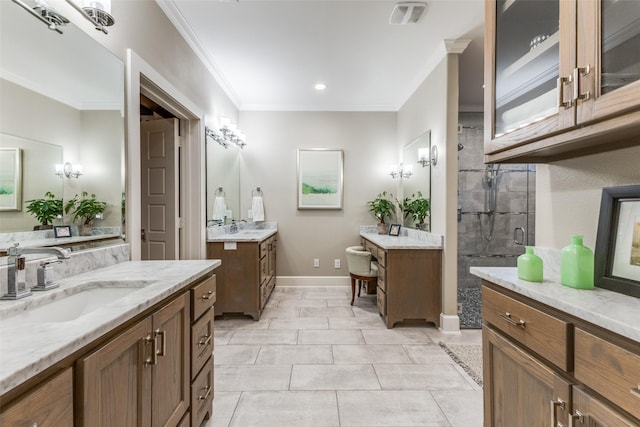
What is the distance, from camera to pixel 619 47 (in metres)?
0.91

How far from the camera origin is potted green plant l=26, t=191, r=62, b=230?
4.13 ft

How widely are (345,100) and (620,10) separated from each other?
372 centimetres

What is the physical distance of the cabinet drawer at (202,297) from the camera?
4.90ft

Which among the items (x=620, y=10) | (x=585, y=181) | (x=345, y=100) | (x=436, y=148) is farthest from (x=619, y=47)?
(x=345, y=100)

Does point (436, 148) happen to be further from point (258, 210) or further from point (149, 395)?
point (149, 395)

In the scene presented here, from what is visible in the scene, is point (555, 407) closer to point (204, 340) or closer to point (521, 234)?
point (204, 340)

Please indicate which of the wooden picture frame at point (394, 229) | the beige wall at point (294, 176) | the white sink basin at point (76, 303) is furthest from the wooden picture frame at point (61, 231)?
the wooden picture frame at point (394, 229)

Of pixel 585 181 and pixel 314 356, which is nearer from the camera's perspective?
A: pixel 585 181

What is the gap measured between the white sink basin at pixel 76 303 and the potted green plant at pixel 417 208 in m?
2.91

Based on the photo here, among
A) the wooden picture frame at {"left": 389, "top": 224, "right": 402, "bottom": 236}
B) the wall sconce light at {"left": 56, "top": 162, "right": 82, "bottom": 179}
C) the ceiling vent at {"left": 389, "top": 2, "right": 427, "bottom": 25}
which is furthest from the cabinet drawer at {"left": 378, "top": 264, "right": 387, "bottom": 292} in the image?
the wall sconce light at {"left": 56, "top": 162, "right": 82, "bottom": 179}

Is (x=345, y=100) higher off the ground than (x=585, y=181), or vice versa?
(x=345, y=100)

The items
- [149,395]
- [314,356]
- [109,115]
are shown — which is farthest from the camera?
[314,356]

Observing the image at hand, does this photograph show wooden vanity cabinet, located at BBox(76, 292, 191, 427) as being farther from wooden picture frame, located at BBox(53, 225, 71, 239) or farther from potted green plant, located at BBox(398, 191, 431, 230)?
potted green plant, located at BBox(398, 191, 431, 230)

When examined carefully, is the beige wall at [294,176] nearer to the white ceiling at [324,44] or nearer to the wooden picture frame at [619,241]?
the white ceiling at [324,44]
